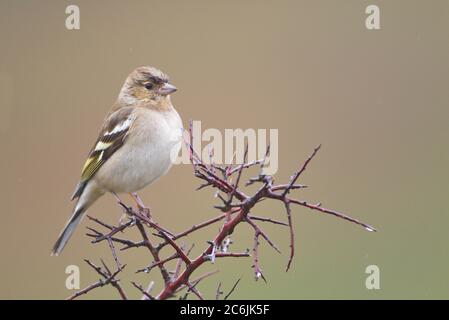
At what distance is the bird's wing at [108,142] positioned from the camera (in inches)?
172

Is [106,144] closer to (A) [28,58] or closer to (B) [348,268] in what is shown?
(B) [348,268]

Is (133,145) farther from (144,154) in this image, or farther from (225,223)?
(225,223)

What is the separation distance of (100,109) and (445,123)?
3.03m

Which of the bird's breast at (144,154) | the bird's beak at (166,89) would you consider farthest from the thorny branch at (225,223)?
the bird's beak at (166,89)

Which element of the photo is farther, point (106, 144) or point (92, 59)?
point (92, 59)

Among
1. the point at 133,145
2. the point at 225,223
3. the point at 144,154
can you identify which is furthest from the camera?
the point at 133,145

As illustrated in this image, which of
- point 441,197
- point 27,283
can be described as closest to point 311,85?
point 441,197

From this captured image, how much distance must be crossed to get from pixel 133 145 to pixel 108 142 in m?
0.18

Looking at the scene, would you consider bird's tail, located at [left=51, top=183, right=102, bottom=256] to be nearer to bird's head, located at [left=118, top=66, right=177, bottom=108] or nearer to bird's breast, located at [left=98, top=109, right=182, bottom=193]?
bird's breast, located at [left=98, top=109, right=182, bottom=193]

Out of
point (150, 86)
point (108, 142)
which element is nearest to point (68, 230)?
point (108, 142)

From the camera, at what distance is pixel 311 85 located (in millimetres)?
7477

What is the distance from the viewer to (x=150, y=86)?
4465 millimetres

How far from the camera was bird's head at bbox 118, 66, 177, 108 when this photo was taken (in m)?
4.42

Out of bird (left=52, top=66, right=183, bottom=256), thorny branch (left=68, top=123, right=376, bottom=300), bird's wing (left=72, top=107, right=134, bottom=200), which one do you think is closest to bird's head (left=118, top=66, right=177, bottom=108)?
bird (left=52, top=66, right=183, bottom=256)
